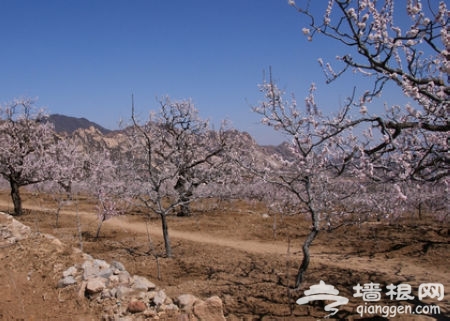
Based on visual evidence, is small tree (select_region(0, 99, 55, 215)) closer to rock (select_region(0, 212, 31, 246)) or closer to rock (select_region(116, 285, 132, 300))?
rock (select_region(0, 212, 31, 246))

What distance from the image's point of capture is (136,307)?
6086 millimetres

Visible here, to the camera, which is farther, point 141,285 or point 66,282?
point 66,282

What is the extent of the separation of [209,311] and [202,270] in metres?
3.97

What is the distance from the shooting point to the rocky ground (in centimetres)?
651

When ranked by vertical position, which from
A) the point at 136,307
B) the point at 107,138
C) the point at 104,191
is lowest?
the point at 136,307

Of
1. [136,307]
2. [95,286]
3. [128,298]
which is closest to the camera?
[136,307]

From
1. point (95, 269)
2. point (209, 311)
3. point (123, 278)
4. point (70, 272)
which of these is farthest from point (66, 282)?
point (209, 311)

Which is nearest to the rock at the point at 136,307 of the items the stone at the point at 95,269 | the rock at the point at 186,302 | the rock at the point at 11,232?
the rock at the point at 186,302

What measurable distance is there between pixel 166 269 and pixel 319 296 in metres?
4.46

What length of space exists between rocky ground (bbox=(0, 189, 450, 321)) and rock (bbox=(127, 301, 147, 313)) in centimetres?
2

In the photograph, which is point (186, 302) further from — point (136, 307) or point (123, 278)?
point (123, 278)

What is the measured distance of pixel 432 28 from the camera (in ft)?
17.8

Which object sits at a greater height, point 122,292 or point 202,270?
point 122,292

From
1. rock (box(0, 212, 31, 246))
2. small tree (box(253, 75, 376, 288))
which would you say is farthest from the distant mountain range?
rock (box(0, 212, 31, 246))
